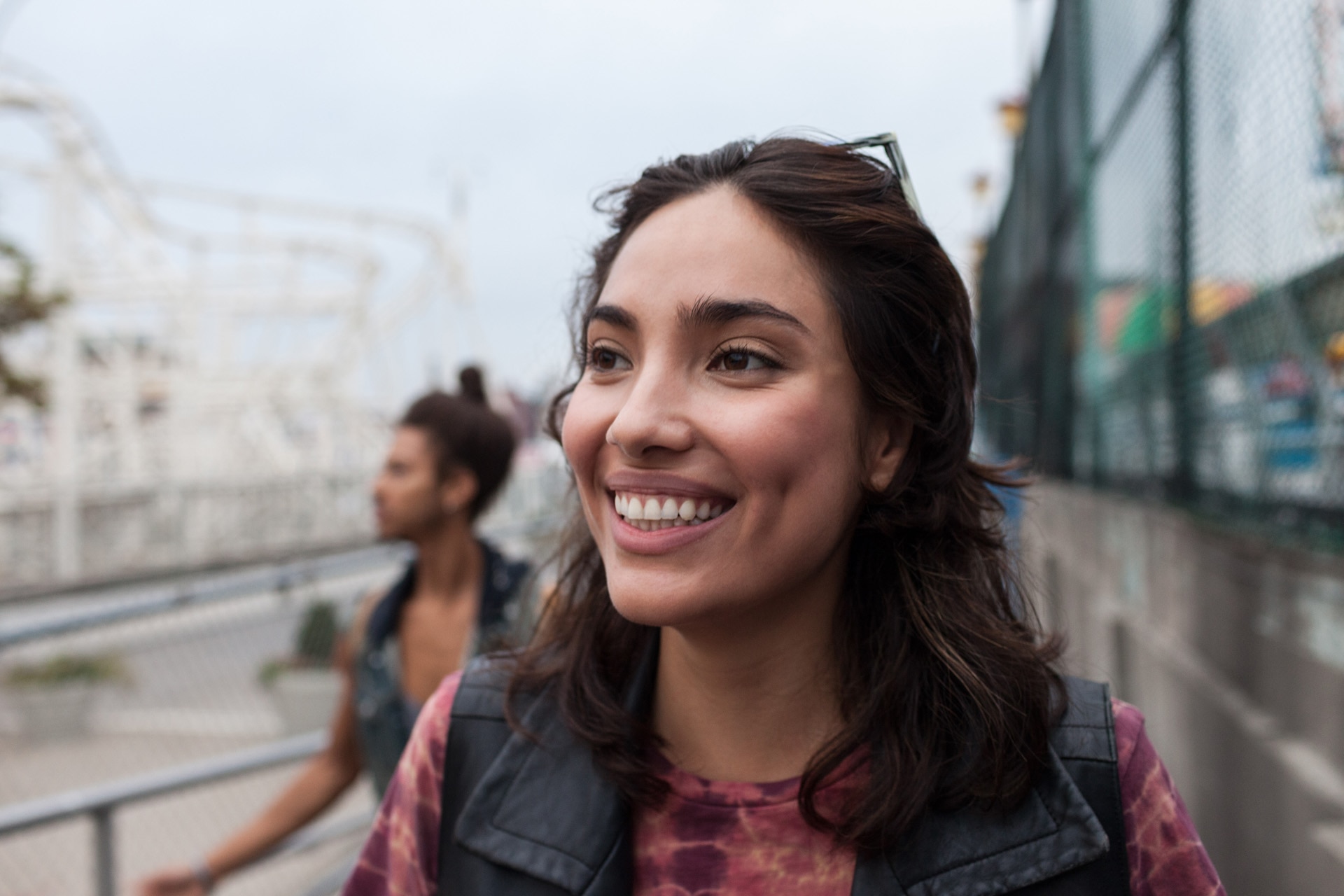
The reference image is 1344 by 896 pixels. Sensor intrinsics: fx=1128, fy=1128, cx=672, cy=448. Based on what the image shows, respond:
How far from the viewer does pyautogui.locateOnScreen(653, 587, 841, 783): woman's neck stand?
1.45 meters

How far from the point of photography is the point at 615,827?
4.53 ft

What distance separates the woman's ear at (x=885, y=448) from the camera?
1.47 m

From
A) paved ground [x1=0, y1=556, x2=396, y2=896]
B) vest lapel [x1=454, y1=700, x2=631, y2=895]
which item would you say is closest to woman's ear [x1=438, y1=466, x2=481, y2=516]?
paved ground [x1=0, y1=556, x2=396, y2=896]

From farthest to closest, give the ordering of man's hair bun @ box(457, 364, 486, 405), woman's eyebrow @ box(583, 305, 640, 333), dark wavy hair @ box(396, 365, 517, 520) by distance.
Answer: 1. man's hair bun @ box(457, 364, 486, 405)
2. dark wavy hair @ box(396, 365, 517, 520)
3. woman's eyebrow @ box(583, 305, 640, 333)

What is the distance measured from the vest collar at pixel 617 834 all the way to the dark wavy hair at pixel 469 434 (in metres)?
1.79

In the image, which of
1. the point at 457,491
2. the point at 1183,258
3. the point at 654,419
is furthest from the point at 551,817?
the point at 1183,258

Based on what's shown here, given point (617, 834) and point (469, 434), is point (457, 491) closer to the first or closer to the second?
point (469, 434)

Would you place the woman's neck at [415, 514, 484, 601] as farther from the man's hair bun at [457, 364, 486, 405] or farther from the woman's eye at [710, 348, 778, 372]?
the woman's eye at [710, 348, 778, 372]

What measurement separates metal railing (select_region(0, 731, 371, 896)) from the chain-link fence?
2.47 metres

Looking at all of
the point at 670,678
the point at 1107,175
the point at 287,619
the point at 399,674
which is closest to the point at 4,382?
the point at 287,619

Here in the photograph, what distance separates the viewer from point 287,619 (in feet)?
15.9

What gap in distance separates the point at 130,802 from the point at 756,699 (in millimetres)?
2353

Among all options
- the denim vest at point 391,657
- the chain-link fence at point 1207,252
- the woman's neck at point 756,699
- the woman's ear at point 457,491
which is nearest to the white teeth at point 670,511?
the woman's neck at point 756,699

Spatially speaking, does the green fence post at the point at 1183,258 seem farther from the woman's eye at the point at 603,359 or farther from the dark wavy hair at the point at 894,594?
the woman's eye at the point at 603,359
